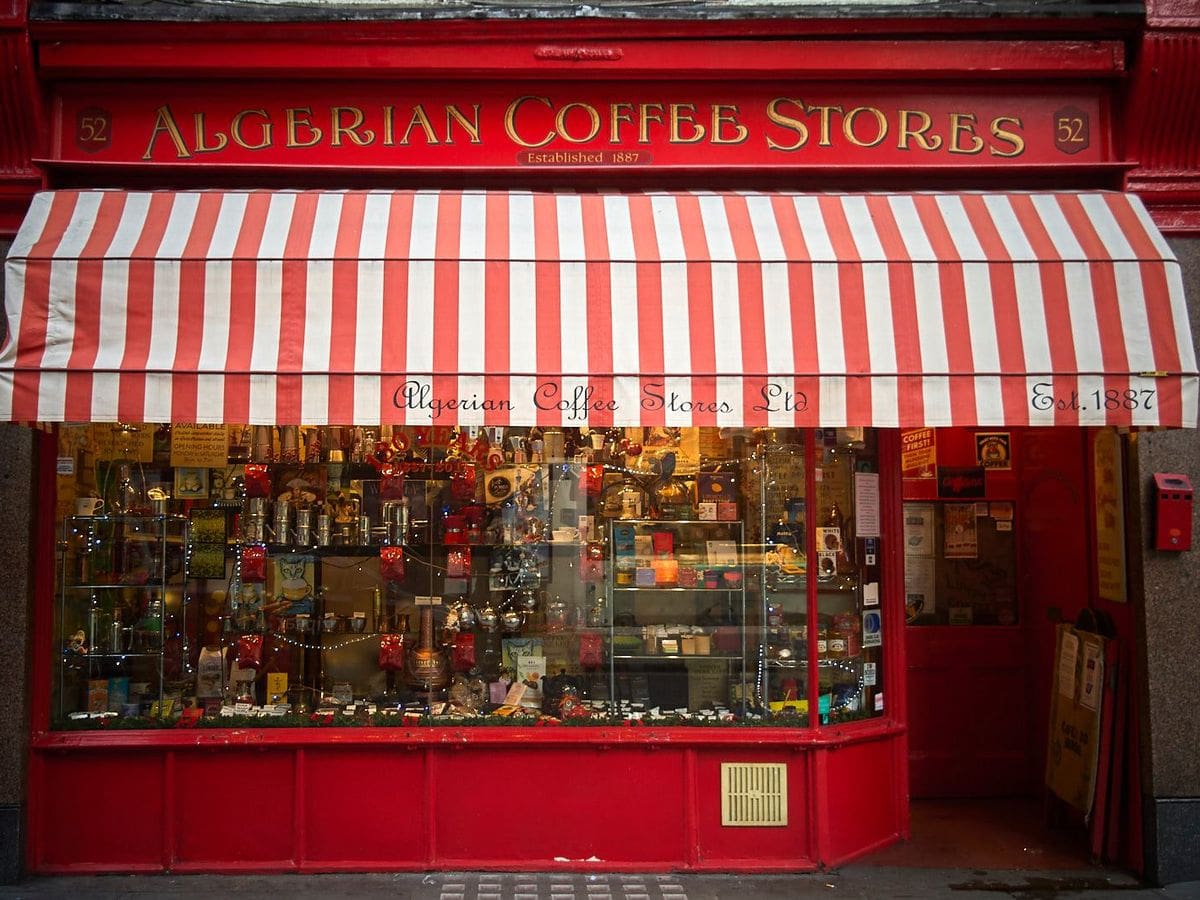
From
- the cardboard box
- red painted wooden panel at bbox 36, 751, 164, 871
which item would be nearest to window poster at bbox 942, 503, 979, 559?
red painted wooden panel at bbox 36, 751, 164, 871

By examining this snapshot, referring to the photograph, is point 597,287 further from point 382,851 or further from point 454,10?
point 382,851

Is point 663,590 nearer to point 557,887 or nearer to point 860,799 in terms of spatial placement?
point 860,799

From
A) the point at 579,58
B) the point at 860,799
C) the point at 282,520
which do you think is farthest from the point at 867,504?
the point at 282,520

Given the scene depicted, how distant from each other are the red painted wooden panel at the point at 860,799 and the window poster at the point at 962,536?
80.3 inches

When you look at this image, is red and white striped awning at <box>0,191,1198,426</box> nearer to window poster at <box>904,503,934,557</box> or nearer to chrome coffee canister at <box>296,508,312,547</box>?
chrome coffee canister at <box>296,508,312,547</box>

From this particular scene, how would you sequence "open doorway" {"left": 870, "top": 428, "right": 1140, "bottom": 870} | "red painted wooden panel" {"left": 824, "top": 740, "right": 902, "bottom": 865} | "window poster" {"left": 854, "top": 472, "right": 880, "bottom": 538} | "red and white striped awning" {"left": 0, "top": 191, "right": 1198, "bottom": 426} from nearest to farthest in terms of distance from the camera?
"red and white striped awning" {"left": 0, "top": 191, "right": 1198, "bottom": 426} → "red painted wooden panel" {"left": 824, "top": 740, "right": 902, "bottom": 865} → "window poster" {"left": 854, "top": 472, "right": 880, "bottom": 538} → "open doorway" {"left": 870, "top": 428, "right": 1140, "bottom": 870}

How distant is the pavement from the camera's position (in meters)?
5.98

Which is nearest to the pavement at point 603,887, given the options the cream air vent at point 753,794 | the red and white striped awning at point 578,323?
the cream air vent at point 753,794

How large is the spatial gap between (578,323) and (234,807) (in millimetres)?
3943

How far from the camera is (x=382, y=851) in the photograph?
20.7ft

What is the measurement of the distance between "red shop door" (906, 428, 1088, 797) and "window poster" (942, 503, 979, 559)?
10cm

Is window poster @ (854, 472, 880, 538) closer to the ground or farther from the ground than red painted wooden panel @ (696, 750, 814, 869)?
farther from the ground

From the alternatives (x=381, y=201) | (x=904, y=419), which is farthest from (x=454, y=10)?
(x=904, y=419)

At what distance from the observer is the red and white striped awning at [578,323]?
567 centimetres
